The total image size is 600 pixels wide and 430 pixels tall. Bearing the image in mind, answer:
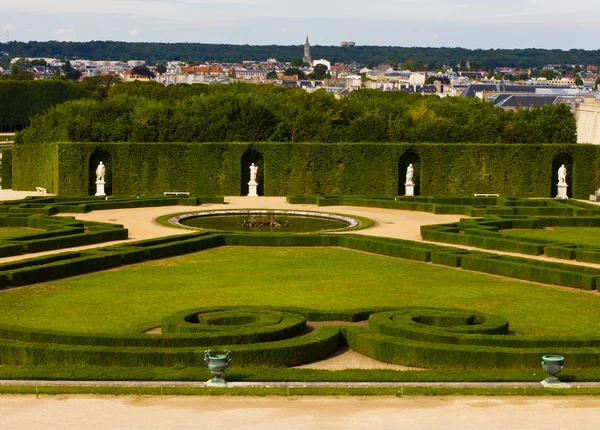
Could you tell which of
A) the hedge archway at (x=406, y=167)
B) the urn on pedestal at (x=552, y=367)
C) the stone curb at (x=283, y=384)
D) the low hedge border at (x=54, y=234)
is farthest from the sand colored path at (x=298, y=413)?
the hedge archway at (x=406, y=167)

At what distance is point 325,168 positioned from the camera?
51.8 meters

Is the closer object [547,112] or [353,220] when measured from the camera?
[353,220]

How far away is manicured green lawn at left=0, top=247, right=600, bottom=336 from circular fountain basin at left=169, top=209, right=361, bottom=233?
7.17 meters

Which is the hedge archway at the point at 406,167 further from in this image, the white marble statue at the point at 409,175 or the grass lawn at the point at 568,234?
the grass lawn at the point at 568,234

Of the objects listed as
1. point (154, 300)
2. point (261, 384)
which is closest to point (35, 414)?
point (261, 384)

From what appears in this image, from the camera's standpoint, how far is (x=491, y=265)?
30.1m

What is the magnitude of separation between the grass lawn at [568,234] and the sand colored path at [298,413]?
65.3ft

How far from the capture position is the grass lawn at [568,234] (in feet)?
120

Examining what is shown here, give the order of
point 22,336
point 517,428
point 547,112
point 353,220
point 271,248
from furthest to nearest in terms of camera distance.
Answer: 1. point 547,112
2. point 353,220
3. point 271,248
4. point 22,336
5. point 517,428

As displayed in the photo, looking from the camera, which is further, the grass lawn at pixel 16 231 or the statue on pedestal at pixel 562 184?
the statue on pedestal at pixel 562 184

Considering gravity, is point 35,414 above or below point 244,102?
below

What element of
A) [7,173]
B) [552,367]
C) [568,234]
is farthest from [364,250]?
[7,173]

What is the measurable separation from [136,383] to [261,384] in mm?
1934

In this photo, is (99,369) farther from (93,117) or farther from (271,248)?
(93,117)
